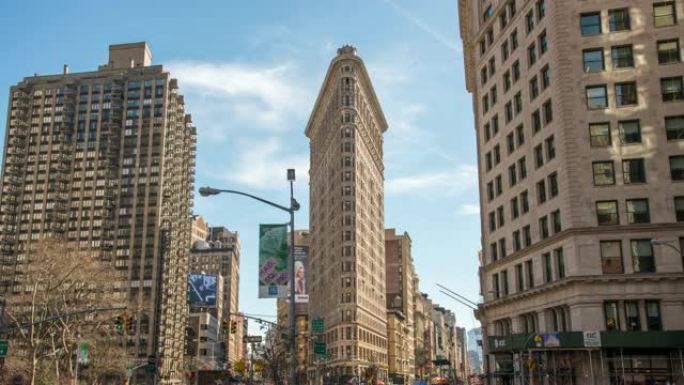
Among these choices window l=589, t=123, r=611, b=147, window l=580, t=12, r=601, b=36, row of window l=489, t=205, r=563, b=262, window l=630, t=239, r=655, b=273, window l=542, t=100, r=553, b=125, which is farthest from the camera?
window l=542, t=100, r=553, b=125

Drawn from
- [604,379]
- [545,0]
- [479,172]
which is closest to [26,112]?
[479,172]

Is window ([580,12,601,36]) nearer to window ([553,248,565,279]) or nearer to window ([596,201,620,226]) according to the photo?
window ([596,201,620,226])

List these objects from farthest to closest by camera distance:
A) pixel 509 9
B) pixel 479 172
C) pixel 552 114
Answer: pixel 479 172 → pixel 509 9 → pixel 552 114

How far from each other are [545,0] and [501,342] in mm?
27241

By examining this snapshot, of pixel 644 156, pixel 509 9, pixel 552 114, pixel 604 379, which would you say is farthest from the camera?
pixel 509 9

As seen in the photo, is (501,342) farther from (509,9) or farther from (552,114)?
(509,9)

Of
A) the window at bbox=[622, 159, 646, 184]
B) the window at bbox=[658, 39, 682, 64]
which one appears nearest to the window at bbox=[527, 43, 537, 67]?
the window at bbox=[658, 39, 682, 64]

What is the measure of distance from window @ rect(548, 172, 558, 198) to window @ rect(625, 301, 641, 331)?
9701 mm

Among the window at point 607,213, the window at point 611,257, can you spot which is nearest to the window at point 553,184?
the window at point 607,213

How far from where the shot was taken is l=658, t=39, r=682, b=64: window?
48938 millimetres

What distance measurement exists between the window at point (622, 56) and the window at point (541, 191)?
10.3 m

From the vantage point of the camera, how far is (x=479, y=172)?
2717 inches

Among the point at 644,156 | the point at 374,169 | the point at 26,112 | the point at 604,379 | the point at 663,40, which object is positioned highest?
the point at 26,112

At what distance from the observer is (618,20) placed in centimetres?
5094
